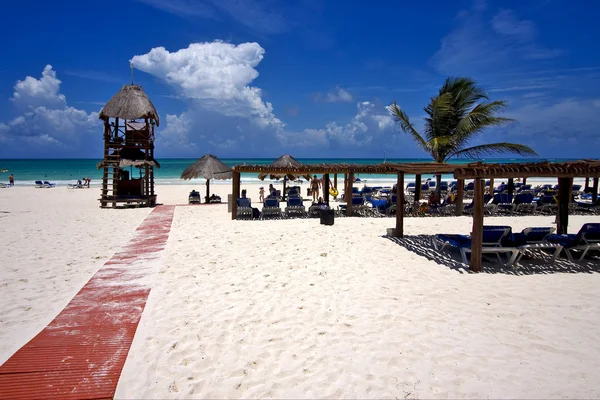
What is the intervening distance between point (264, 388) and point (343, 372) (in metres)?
0.77

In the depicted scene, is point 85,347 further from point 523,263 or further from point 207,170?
point 207,170

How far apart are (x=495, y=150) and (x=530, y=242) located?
7.68 meters

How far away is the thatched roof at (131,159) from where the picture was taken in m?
16.8

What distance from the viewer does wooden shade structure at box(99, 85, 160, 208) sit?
54.3 feet

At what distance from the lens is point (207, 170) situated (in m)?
16.7

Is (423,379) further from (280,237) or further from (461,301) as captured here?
(280,237)

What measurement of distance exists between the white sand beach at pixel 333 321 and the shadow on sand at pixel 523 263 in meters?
0.06

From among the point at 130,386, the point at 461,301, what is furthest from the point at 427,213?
the point at 130,386

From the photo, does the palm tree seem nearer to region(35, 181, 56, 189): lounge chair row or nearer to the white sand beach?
the white sand beach

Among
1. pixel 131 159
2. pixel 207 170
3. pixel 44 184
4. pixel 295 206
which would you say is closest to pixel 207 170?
pixel 207 170

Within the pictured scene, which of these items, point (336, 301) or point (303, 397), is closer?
point (303, 397)

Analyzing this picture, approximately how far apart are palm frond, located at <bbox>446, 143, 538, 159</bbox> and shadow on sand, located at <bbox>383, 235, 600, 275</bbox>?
19.3ft

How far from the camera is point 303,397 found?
3.06m

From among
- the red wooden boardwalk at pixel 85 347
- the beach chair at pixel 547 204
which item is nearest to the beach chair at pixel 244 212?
the red wooden boardwalk at pixel 85 347
